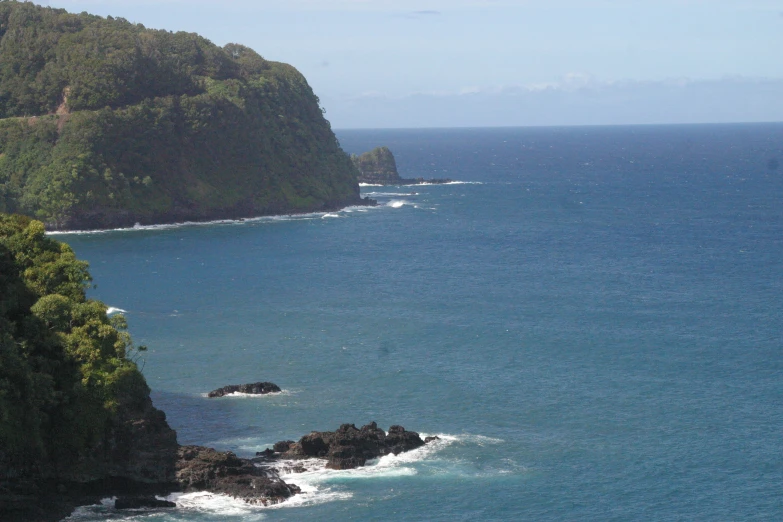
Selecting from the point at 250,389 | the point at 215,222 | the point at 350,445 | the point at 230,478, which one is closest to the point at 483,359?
the point at 250,389

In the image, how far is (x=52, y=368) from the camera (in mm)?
55531

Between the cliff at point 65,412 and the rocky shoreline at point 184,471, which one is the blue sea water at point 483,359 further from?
the cliff at point 65,412

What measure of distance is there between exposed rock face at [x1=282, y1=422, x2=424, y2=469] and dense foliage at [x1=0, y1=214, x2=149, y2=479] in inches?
392

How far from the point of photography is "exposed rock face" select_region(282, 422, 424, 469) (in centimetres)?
5750

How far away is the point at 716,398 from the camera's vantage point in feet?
225

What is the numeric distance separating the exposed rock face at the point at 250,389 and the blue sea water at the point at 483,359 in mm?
1162

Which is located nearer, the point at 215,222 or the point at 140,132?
the point at 215,222

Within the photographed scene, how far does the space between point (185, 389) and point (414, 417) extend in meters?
17.1

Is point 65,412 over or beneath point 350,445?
over

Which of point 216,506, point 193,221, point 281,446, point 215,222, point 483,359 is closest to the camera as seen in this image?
point 216,506

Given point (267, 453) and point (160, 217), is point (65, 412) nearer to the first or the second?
point (267, 453)

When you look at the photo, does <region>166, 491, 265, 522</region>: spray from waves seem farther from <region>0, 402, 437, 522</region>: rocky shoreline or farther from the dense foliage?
the dense foliage

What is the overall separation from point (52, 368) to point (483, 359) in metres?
34.4

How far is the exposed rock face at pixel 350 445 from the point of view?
5750 centimetres
